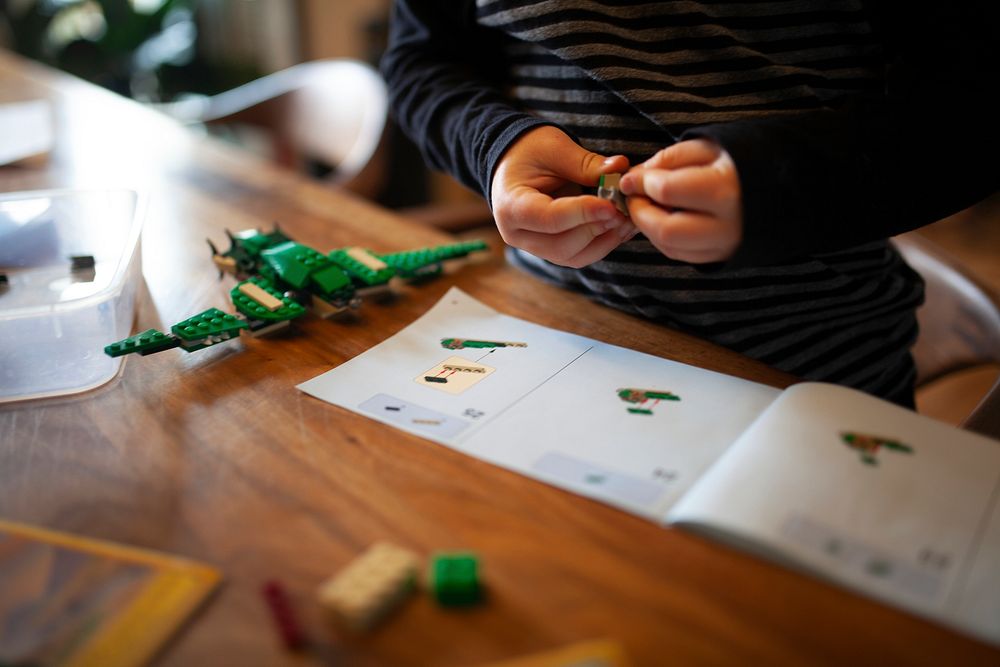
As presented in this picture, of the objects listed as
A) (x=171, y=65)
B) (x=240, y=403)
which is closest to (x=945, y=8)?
(x=240, y=403)

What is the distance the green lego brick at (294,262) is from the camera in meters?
0.63

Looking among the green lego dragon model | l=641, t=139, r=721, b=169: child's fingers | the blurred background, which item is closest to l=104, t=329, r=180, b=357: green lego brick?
the green lego dragon model

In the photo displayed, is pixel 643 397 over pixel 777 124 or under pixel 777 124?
under

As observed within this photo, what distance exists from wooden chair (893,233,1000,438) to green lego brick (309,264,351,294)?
56cm

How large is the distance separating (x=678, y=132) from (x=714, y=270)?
15cm

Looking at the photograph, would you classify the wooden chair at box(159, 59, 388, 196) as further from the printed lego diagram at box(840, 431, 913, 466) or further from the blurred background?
the printed lego diagram at box(840, 431, 913, 466)

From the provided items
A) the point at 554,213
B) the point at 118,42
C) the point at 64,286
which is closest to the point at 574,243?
the point at 554,213

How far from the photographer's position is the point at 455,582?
0.36 m

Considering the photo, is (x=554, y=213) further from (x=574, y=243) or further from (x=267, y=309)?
(x=267, y=309)

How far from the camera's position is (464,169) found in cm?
68

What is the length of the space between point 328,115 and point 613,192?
934mm

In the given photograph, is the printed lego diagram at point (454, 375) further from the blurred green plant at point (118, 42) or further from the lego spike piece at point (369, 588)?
the blurred green plant at point (118, 42)

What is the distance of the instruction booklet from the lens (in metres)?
0.38

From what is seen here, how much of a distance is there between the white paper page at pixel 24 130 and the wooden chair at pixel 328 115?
26cm
